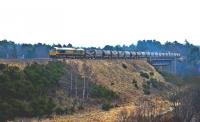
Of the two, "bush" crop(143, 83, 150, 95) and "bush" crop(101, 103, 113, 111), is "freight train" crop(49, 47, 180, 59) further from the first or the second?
"bush" crop(101, 103, 113, 111)

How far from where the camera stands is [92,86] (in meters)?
68.4

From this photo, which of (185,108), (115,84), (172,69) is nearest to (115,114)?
(185,108)

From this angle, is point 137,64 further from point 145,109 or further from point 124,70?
point 145,109

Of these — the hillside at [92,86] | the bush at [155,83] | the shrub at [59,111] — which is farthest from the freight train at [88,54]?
the shrub at [59,111]

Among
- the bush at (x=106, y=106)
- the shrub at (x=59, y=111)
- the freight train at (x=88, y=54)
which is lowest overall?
the bush at (x=106, y=106)

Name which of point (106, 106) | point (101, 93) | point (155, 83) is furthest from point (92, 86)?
point (155, 83)

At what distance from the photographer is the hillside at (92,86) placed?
192ft

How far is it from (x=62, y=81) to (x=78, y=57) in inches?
637

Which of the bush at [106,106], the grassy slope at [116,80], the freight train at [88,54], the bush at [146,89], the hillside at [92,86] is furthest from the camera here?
the freight train at [88,54]

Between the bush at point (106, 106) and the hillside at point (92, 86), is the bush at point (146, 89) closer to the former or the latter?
the hillside at point (92, 86)

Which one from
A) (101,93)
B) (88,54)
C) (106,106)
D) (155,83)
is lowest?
(106,106)

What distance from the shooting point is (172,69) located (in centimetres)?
12575

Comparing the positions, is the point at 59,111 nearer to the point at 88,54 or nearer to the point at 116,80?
the point at 116,80

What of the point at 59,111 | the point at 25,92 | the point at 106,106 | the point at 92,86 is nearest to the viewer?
A: the point at 25,92
